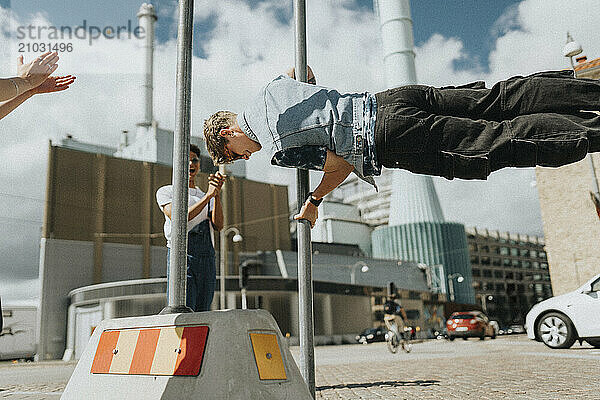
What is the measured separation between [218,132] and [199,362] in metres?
1.02

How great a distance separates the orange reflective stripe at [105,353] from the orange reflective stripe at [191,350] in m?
0.39

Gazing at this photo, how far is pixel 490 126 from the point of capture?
80.4 inches

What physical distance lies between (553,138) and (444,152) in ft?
1.25

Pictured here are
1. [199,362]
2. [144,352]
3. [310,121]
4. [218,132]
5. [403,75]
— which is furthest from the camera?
[403,75]

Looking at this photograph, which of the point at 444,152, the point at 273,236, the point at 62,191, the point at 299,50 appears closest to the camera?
the point at 444,152

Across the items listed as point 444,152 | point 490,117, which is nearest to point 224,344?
point 444,152

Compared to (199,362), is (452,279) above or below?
above

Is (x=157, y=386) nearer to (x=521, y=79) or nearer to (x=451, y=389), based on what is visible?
(x=521, y=79)

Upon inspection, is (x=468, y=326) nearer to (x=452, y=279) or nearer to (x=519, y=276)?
(x=452, y=279)

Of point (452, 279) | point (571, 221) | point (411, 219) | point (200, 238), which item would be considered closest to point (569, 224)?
point (571, 221)

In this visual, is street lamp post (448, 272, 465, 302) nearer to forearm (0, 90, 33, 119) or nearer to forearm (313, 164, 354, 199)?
forearm (313, 164, 354, 199)

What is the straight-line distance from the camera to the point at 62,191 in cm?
3631

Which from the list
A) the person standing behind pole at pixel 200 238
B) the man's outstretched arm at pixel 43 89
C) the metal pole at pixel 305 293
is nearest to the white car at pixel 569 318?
the person standing behind pole at pixel 200 238

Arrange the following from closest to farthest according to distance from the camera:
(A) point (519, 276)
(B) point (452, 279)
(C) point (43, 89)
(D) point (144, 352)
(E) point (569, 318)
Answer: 1. (D) point (144, 352)
2. (C) point (43, 89)
3. (E) point (569, 318)
4. (B) point (452, 279)
5. (A) point (519, 276)
